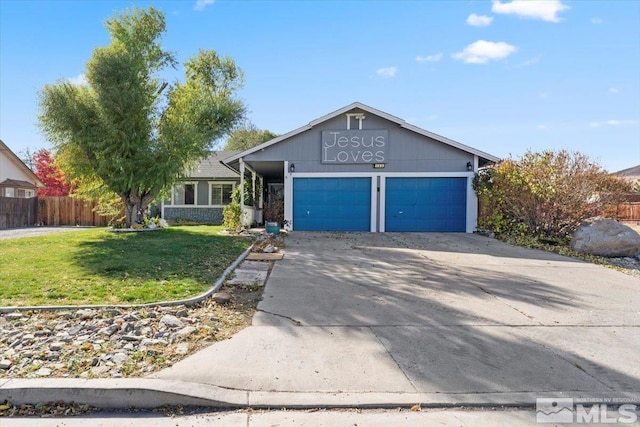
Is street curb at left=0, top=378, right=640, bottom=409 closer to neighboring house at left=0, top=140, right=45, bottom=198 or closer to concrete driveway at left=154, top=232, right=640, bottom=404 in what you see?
concrete driveway at left=154, top=232, right=640, bottom=404

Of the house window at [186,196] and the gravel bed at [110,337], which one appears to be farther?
the house window at [186,196]

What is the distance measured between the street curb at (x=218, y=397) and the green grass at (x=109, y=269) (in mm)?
2089

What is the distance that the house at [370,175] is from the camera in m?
13.9

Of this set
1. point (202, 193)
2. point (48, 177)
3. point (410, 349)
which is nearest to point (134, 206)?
point (202, 193)

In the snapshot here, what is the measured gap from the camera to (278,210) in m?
16.5

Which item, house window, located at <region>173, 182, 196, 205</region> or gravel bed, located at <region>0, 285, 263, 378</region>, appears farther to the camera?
house window, located at <region>173, 182, 196, 205</region>

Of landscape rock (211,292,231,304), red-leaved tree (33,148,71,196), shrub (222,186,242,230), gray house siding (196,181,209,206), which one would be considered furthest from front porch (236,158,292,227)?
red-leaved tree (33,148,71,196)

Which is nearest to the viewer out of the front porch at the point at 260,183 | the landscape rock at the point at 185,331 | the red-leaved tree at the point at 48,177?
the landscape rock at the point at 185,331

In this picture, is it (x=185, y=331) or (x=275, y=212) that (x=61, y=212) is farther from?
(x=185, y=331)

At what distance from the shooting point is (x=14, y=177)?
76.1 ft

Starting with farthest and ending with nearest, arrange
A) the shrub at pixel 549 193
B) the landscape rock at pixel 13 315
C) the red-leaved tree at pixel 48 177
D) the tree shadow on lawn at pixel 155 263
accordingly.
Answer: the red-leaved tree at pixel 48 177
the shrub at pixel 549 193
the tree shadow on lawn at pixel 155 263
the landscape rock at pixel 13 315

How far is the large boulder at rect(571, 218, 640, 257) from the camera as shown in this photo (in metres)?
9.25

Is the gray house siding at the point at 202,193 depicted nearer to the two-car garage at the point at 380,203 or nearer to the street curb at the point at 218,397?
the two-car garage at the point at 380,203

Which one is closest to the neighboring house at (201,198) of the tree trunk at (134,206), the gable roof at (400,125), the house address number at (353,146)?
the tree trunk at (134,206)
